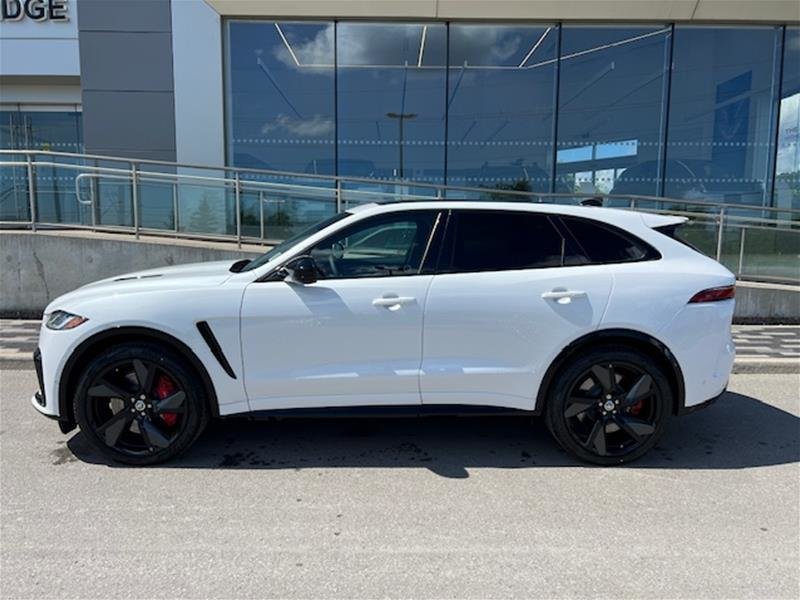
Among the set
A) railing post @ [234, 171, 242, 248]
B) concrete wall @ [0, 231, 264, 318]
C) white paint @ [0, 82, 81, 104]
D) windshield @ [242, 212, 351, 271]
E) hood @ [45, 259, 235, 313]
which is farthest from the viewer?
white paint @ [0, 82, 81, 104]

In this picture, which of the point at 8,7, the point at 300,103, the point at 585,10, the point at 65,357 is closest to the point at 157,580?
the point at 65,357

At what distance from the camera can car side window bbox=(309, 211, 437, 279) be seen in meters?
3.98

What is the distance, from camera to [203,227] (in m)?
9.63

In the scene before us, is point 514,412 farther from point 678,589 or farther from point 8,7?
point 8,7

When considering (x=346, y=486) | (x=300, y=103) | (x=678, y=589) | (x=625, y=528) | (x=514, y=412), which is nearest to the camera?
(x=678, y=589)

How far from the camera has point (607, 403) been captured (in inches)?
156

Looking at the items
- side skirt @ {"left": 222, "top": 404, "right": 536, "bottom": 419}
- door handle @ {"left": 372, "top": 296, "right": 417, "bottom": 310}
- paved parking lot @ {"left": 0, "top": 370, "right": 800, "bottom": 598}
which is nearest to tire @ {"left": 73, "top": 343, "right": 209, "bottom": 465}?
paved parking lot @ {"left": 0, "top": 370, "right": 800, "bottom": 598}

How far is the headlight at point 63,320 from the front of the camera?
3801mm

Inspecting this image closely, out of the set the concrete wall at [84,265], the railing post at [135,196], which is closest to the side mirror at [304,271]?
the concrete wall at [84,265]

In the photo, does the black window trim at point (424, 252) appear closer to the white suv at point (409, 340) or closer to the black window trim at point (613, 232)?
the white suv at point (409, 340)

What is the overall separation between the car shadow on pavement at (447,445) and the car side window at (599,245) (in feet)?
4.49

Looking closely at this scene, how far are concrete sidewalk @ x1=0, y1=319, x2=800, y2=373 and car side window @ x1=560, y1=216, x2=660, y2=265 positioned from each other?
3173mm

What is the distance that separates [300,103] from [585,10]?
566cm

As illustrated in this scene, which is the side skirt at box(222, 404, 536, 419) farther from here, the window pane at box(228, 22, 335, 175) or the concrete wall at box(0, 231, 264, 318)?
the window pane at box(228, 22, 335, 175)
